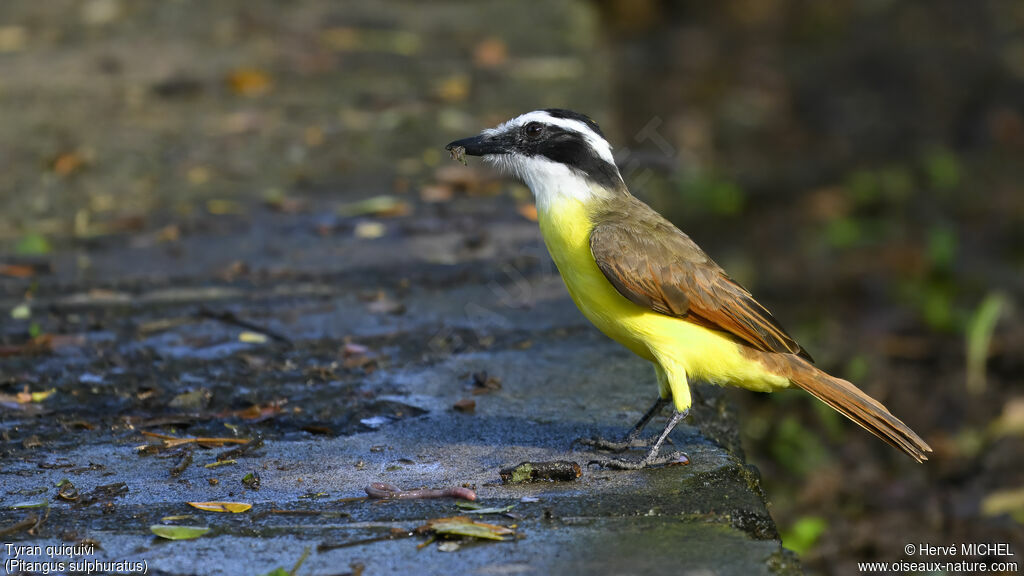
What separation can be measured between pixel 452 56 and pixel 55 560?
23.0 feet

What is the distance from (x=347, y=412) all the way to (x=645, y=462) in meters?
1.20

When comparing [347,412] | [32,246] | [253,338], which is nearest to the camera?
[347,412]

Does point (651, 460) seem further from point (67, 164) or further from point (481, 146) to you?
point (67, 164)

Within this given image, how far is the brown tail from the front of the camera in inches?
156

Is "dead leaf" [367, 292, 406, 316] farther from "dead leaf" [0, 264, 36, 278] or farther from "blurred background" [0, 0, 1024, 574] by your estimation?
"dead leaf" [0, 264, 36, 278]

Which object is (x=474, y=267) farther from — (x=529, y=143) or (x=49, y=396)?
(x=49, y=396)

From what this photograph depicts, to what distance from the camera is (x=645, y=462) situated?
12.8 ft

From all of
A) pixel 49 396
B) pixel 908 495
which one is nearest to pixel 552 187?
pixel 49 396

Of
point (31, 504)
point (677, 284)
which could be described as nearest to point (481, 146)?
point (677, 284)

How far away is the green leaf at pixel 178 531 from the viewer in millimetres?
3314

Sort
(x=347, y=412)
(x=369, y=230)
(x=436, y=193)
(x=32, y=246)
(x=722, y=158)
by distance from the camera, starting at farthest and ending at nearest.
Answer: (x=722, y=158) → (x=436, y=193) → (x=369, y=230) → (x=32, y=246) → (x=347, y=412)

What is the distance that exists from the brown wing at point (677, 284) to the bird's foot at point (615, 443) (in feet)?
1.56

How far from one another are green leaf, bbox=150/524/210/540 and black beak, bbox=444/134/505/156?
1.91 m

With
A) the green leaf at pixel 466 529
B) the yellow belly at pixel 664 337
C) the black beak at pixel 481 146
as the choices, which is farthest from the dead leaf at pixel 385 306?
the green leaf at pixel 466 529
